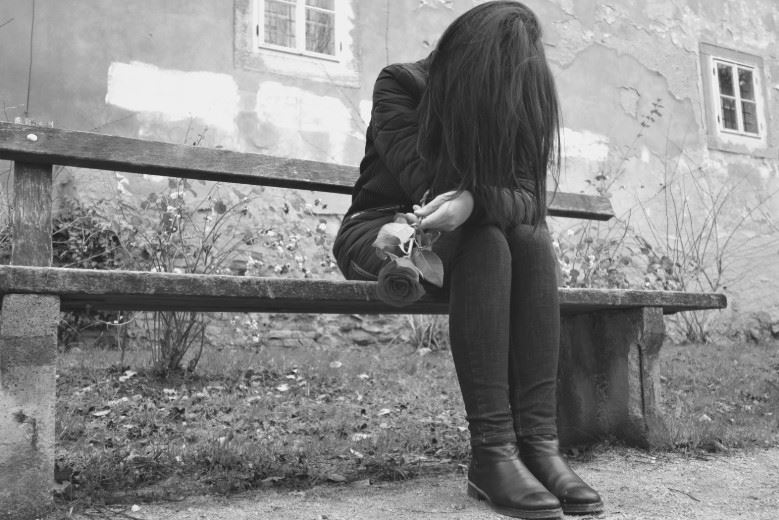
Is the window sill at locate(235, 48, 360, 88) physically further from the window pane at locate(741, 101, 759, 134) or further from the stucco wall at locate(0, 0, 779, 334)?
the window pane at locate(741, 101, 759, 134)

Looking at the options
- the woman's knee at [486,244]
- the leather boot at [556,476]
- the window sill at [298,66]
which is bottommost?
the leather boot at [556,476]

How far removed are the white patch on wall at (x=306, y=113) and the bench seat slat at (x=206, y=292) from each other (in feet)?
13.3

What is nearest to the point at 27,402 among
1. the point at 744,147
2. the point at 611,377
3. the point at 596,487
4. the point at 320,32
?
the point at 596,487

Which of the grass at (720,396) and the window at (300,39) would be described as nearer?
the grass at (720,396)

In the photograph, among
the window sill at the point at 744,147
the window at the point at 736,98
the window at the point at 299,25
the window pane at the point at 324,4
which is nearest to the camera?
the window at the point at 299,25

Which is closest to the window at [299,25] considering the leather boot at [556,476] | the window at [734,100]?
the window at [734,100]

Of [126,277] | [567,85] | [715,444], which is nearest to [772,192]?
[567,85]

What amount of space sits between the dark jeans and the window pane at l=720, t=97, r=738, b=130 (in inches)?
286

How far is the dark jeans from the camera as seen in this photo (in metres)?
1.79

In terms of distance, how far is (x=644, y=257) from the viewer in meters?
7.55

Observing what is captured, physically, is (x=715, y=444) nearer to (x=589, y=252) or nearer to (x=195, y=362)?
(x=195, y=362)

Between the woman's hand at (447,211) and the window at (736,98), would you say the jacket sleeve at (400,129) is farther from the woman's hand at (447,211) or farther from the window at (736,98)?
the window at (736,98)

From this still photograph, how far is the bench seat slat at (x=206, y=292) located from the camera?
5.35ft

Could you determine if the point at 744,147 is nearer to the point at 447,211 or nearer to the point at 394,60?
the point at 394,60
